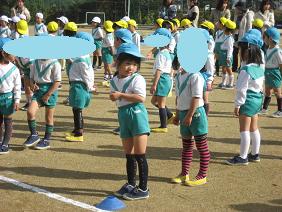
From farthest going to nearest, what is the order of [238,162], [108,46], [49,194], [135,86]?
1. [108,46]
2. [238,162]
3. [49,194]
4. [135,86]

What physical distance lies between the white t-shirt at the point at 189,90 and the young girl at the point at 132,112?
1.86 ft

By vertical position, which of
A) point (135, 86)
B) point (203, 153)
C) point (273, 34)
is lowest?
point (203, 153)

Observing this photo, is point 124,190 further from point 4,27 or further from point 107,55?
point 4,27

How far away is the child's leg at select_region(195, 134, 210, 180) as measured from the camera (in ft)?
17.9

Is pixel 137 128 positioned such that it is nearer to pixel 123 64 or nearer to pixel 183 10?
pixel 123 64

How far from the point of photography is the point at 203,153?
5508 mm

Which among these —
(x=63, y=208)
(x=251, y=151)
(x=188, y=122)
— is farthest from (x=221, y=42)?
(x=63, y=208)

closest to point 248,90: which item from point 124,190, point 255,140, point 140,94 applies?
point 255,140

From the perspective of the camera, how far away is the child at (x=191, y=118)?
Answer: 526 centimetres

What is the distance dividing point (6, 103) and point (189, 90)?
2.57m

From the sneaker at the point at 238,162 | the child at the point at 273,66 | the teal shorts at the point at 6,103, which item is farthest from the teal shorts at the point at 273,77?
the teal shorts at the point at 6,103

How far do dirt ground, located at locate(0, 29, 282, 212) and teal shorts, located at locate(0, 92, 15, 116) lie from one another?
63cm

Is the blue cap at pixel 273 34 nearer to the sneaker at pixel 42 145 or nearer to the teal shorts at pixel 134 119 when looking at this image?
the teal shorts at pixel 134 119

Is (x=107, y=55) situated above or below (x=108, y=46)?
below
